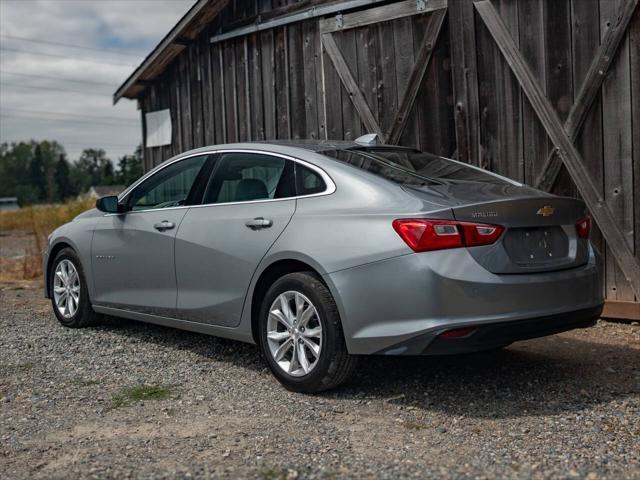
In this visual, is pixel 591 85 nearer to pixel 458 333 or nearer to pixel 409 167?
pixel 409 167

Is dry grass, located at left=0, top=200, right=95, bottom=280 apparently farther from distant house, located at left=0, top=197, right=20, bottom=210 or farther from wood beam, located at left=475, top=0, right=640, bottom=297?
distant house, located at left=0, top=197, right=20, bottom=210

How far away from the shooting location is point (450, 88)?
28.3 feet

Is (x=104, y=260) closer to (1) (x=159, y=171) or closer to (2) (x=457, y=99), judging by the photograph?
(1) (x=159, y=171)

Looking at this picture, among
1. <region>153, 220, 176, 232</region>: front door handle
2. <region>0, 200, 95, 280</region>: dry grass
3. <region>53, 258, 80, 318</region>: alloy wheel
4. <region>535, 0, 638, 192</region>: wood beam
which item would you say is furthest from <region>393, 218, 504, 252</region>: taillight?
<region>0, 200, 95, 280</region>: dry grass

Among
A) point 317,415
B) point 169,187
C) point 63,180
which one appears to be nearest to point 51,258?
point 169,187

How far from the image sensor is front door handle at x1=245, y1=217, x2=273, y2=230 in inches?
211

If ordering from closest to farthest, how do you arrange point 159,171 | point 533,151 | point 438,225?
point 438,225, point 159,171, point 533,151

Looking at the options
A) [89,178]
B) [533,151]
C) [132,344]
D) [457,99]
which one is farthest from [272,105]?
[89,178]

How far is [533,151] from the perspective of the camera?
7.93m

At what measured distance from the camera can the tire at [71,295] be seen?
24.2 feet

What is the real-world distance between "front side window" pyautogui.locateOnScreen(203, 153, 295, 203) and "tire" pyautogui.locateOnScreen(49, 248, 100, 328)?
1.98 meters

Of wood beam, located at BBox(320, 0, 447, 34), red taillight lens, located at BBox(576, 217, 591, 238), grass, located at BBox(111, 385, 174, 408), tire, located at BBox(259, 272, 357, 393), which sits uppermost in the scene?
wood beam, located at BBox(320, 0, 447, 34)

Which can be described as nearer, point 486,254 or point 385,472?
point 385,472

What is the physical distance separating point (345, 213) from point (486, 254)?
2.94 ft
